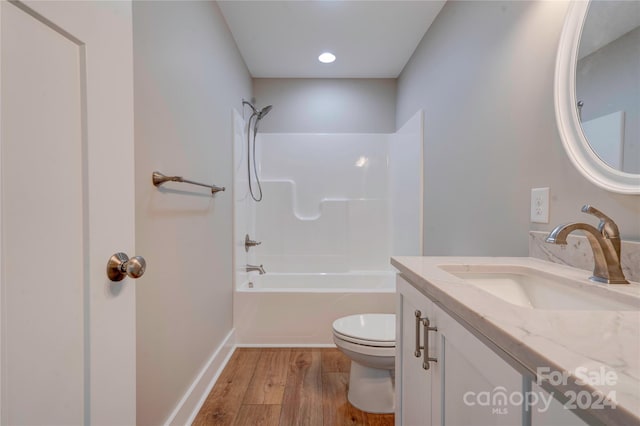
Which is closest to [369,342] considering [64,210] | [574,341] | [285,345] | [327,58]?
[285,345]

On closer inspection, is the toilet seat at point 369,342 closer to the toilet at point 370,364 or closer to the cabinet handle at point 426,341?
the toilet at point 370,364

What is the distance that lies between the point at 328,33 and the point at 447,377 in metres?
2.33

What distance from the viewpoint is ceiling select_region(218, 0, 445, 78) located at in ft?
6.43

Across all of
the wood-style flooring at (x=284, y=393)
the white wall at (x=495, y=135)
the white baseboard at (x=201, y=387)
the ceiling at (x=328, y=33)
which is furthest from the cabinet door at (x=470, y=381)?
the ceiling at (x=328, y=33)

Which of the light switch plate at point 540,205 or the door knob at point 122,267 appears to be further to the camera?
the light switch plate at point 540,205

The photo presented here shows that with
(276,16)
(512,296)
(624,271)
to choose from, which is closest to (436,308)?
(512,296)

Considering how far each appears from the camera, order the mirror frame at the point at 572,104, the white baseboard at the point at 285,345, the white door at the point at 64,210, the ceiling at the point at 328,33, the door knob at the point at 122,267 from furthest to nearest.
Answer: the white baseboard at the point at 285,345 < the ceiling at the point at 328,33 < the mirror frame at the point at 572,104 < the door knob at the point at 122,267 < the white door at the point at 64,210

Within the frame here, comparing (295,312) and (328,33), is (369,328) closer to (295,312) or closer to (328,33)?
(295,312)

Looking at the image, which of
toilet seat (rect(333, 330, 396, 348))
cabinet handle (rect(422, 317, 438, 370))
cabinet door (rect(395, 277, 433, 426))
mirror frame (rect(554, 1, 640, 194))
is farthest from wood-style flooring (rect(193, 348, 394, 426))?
mirror frame (rect(554, 1, 640, 194))

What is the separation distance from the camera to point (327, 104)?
10.1 feet

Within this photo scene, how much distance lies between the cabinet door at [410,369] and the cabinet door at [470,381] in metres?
0.07

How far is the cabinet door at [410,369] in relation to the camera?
82 centimetres

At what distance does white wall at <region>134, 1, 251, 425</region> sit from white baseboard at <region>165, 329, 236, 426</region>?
0.14 feet

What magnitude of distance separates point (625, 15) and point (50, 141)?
1399mm
